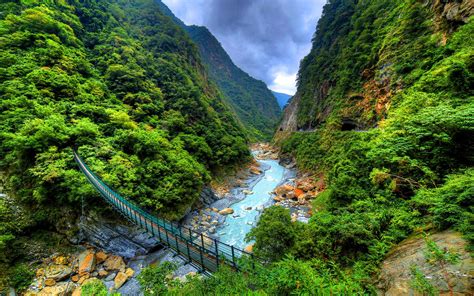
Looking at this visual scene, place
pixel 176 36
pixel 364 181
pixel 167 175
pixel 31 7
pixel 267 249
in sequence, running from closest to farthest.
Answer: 1. pixel 267 249
2. pixel 364 181
3. pixel 167 175
4. pixel 31 7
5. pixel 176 36

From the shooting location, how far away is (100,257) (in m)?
8.84

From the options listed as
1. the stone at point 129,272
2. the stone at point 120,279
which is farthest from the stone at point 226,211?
the stone at point 120,279

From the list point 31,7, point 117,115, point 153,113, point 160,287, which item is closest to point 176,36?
point 31,7

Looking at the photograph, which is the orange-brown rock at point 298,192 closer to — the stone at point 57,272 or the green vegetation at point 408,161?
the green vegetation at point 408,161

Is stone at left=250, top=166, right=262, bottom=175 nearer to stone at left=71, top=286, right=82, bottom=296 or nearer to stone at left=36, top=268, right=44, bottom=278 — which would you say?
stone at left=71, top=286, right=82, bottom=296

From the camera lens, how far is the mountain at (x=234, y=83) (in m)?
89.8

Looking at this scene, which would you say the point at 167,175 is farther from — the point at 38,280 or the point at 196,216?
the point at 38,280

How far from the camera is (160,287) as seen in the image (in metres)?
3.74

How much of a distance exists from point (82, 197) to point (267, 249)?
31.8ft

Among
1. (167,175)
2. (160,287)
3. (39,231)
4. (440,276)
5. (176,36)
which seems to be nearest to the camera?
(440,276)

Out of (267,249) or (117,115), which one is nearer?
(267,249)

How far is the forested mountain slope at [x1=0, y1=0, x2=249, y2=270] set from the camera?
30.0 ft

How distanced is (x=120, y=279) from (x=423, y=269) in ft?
35.4

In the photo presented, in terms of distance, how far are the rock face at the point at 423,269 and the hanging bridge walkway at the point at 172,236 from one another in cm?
281
